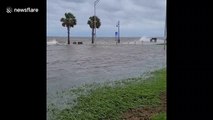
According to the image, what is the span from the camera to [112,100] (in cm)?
1113

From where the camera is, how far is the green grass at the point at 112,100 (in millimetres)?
9281

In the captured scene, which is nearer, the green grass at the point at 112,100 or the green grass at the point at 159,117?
the green grass at the point at 159,117

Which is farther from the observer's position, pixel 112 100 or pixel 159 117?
pixel 112 100

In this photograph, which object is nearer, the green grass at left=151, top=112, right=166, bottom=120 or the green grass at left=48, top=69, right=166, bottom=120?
→ the green grass at left=151, top=112, right=166, bottom=120

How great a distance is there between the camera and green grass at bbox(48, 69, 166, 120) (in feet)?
30.5
